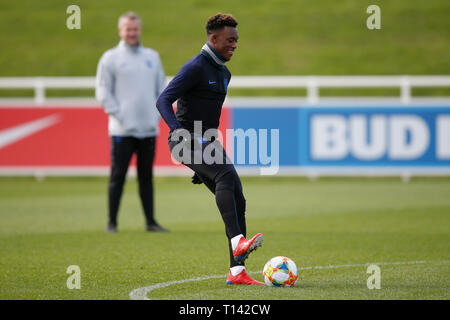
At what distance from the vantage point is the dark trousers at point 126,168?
9.88 m

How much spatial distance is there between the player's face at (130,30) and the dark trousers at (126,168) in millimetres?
1212

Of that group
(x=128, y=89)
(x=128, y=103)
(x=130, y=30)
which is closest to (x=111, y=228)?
(x=128, y=103)

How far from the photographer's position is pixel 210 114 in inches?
253

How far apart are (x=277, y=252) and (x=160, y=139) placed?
346 inches

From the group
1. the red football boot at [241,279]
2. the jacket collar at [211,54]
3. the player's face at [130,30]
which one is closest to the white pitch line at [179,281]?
the red football boot at [241,279]

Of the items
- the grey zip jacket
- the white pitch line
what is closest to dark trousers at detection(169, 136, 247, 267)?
the white pitch line

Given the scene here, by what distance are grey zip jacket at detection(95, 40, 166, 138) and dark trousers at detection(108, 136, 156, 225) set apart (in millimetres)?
112

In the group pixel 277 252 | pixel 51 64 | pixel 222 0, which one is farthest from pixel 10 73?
pixel 277 252

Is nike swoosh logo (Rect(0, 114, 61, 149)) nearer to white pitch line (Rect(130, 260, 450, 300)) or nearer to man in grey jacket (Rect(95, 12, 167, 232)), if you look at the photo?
man in grey jacket (Rect(95, 12, 167, 232))

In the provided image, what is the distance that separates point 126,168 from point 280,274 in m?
4.17

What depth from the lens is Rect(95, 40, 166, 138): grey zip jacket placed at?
32.2 feet

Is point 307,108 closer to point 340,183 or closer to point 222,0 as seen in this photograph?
point 340,183

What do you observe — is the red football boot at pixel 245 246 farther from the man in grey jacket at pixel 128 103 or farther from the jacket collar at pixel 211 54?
the man in grey jacket at pixel 128 103

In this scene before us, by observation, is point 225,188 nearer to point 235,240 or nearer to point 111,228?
point 235,240
